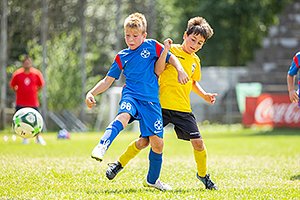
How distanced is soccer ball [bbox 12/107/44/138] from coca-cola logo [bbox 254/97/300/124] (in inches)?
606

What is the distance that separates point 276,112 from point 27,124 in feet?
53.3

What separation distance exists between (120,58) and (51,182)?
62.0 inches

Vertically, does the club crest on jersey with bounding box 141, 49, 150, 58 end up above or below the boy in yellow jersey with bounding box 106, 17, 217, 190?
above

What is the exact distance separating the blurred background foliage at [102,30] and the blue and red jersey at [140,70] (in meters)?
18.1

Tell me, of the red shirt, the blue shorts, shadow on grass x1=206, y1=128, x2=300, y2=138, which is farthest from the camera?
shadow on grass x1=206, y1=128, x2=300, y2=138

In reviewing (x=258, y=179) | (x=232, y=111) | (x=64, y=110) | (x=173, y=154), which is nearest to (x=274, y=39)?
(x=232, y=111)

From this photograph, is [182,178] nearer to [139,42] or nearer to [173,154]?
[139,42]

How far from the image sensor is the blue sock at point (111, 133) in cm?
807

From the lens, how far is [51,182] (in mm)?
9031

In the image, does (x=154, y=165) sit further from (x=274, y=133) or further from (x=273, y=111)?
(x=273, y=111)

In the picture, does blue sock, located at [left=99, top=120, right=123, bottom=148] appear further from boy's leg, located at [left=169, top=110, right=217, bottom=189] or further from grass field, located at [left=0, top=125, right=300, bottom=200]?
boy's leg, located at [left=169, top=110, right=217, bottom=189]

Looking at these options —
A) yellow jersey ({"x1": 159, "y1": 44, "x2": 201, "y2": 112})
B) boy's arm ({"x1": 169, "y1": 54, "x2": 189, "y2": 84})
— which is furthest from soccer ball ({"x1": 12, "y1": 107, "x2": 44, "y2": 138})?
boy's arm ({"x1": 169, "y1": 54, "x2": 189, "y2": 84})

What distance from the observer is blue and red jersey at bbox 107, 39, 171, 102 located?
8.50m

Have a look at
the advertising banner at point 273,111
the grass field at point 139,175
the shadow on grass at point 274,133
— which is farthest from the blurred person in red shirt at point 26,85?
the advertising banner at point 273,111
